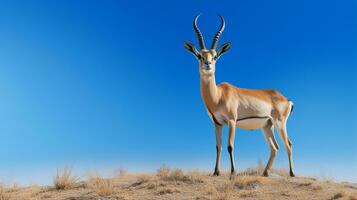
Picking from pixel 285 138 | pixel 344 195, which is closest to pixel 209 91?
pixel 285 138

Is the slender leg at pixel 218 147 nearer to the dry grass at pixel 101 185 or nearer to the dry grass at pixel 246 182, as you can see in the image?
the dry grass at pixel 246 182

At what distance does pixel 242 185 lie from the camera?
15031 millimetres

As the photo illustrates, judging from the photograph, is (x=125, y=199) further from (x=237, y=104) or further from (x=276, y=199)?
(x=237, y=104)

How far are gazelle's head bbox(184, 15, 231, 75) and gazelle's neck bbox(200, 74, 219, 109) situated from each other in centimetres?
20

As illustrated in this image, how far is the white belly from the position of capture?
55.7 ft

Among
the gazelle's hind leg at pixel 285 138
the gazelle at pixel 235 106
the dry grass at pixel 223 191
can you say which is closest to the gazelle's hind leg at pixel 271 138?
the gazelle at pixel 235 106

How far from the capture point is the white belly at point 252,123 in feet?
55.7

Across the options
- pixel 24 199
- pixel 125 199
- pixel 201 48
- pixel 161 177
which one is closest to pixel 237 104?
pixel 201 48

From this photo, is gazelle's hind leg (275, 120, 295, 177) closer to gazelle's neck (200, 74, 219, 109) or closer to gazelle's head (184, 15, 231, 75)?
gazelle's neck (200, 74, 219, 109)

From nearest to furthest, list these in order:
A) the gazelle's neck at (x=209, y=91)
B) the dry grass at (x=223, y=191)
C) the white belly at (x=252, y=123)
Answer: the dry grass at (x=223, y=191)
the gazelle's neck at (x=209, y=91)
the white belly at (x=252, y=123)

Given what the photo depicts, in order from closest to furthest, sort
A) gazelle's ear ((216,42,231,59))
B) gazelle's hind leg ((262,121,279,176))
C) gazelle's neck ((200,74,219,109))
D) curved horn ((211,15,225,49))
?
1. gazelle's neck ((200,74,219,109))
2. gazelle's ear ((216,42,231,59))
3. curved horn ((211,15,225,49))
4. gazelle's hind leg ((262,121,279,176))

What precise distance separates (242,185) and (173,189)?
204 centimetres

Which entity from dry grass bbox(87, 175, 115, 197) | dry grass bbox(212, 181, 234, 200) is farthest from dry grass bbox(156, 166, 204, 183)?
dry grass bbox(87, 175, 115, 197)

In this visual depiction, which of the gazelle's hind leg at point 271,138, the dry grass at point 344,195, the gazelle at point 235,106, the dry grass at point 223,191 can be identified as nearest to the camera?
the dry grass at point 223,191
